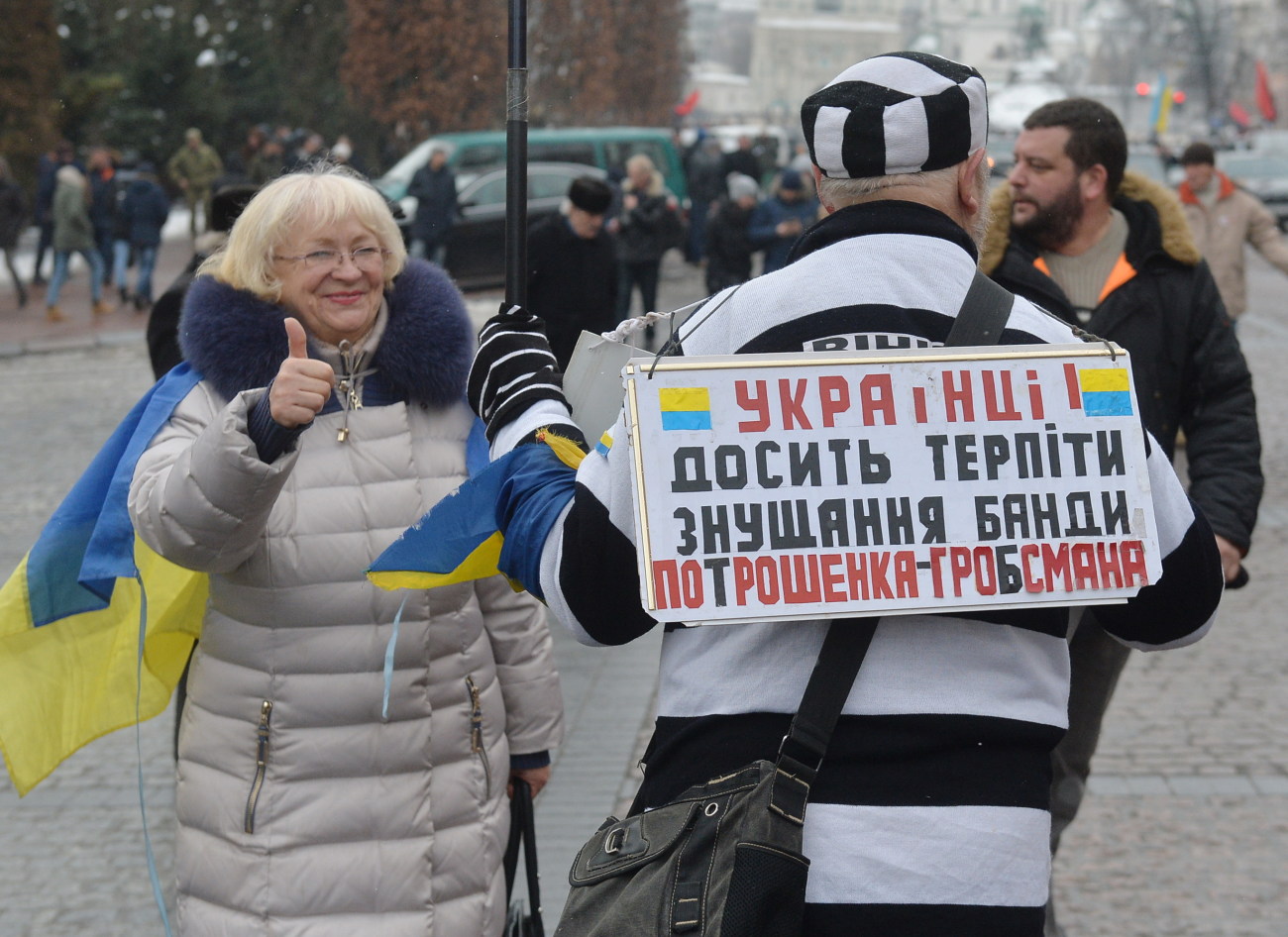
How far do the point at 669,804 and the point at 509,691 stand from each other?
123 cm

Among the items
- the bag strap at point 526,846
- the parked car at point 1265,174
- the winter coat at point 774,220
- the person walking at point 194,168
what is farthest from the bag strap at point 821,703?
the parked car at point 1265,174

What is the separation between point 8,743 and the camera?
9.64 feet

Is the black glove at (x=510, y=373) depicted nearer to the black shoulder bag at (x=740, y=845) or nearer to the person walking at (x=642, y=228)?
the black shoulder bag at (x=740, y=845)

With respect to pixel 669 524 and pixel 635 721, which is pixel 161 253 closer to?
pixel 635 721

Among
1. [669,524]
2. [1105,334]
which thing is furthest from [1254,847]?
[669,524]

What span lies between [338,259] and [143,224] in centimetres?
1776

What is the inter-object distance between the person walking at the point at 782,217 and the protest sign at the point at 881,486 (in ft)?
42.9

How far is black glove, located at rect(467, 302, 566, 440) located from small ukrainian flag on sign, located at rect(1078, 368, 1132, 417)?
618mm

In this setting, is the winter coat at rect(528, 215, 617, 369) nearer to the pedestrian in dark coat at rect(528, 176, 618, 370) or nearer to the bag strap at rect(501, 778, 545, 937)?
the pedestrian in dark coat at rect(528, 176, 618, 370)

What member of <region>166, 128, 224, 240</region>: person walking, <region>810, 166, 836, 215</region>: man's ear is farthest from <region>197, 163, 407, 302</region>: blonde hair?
<region>166, 128, 224, 240</region>: person walking

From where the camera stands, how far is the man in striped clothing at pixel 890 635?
174cm

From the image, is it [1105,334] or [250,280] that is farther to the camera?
[1105,334]

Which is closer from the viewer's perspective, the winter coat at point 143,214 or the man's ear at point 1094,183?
the man's ear at point 1094,183

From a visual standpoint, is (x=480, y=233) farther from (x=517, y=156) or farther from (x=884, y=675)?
(x=884, y=675)
